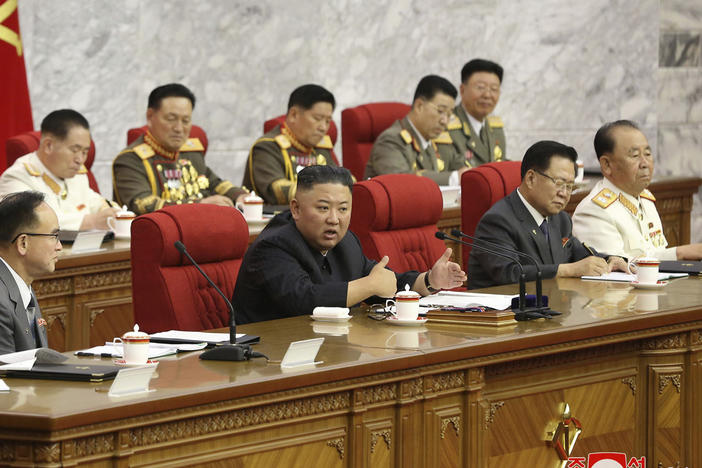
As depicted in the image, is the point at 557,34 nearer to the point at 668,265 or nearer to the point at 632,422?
the point at 668,265

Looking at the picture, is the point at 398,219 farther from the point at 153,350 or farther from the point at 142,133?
the point at 142,133

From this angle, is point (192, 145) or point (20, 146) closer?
point (20, 146)

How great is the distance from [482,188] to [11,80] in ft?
9.72

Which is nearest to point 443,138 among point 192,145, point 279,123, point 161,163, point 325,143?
point 325,143

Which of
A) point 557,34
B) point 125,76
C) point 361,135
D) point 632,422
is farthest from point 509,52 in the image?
point 632,422

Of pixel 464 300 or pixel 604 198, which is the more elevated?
pixel 604 198

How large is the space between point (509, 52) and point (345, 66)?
127 cm

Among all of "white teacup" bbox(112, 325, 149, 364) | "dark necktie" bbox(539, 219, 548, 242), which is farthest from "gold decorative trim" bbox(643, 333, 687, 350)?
"white teacup" bbox(112, 325, 149, 364)

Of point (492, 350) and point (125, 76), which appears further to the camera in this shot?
point (125, 76)

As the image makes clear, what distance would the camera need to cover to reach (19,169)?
17.8 feet

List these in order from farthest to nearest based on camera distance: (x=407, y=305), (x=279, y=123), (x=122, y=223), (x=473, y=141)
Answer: (x=473, y=141) → (x=279, y=123) → (x=122, y=223) → (x=407, y=305)

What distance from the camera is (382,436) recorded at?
3.00 meters

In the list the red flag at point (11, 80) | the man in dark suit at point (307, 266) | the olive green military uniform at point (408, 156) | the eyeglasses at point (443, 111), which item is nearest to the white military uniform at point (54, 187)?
the red flag at point (11, 80)

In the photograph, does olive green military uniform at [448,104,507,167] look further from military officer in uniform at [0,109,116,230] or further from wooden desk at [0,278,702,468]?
wooden desk at [0,278,702,468]
